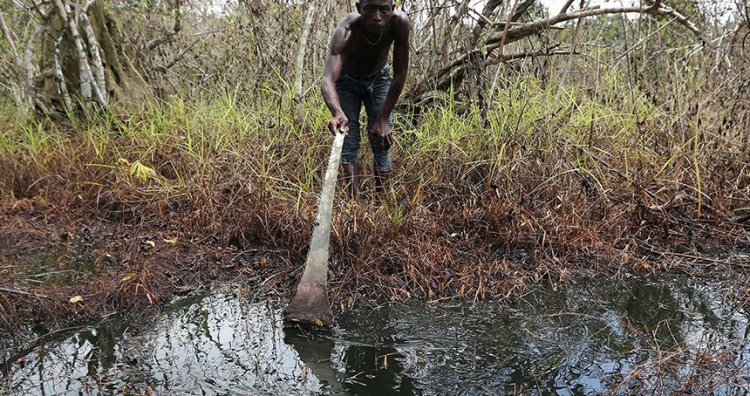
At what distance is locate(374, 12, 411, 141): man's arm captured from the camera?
9.47 ft

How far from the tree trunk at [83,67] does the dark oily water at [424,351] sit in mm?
3137

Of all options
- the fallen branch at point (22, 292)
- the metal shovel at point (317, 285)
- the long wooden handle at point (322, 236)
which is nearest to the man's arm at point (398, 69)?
the long wooden handle at point (322, 236)

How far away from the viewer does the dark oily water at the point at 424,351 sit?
1.90 metres

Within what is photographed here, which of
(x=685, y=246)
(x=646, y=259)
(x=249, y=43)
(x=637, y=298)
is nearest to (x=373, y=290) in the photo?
(x=637, y=298)

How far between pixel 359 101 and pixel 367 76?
0.18 metres

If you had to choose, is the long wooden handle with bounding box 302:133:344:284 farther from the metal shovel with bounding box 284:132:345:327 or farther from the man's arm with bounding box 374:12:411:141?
the man's arm with bounding box 374:12:411:141

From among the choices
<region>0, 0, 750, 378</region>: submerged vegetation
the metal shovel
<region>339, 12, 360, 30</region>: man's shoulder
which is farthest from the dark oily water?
<region>339, 12, 360, 30</region>: man's shoulder

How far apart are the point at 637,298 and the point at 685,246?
826 millimetres

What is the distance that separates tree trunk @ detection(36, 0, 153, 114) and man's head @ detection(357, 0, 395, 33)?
313 centimetres

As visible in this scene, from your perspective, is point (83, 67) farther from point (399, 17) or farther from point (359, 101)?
point (399, 17)

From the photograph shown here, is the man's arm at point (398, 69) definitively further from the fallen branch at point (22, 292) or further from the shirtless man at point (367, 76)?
the fallen branch at point (22, 292)

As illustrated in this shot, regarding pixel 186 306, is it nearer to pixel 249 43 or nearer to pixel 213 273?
pixel 213 273

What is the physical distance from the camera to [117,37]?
17.2ft

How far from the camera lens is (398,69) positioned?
3.04 m
